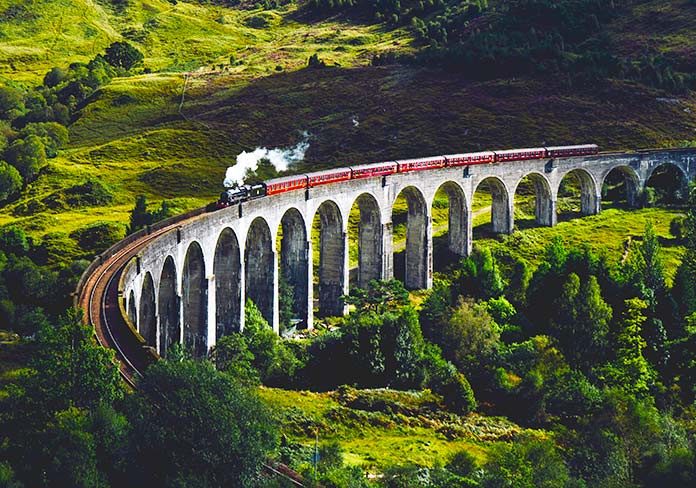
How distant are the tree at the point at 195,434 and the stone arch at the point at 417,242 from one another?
49.1m

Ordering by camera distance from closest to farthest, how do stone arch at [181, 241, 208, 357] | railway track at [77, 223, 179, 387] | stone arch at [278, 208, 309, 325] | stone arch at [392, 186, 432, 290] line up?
railway track at [77, 223, 179, 387] → stone arch at [181, 241, 208, 357] → stone arch at [278, 208, 309, 325] → stone arch at [392, 186, 432, 290]

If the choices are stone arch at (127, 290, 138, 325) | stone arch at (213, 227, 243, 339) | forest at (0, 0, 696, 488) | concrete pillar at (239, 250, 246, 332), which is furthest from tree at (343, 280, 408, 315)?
stone arch at (127, 290, 138, 325)

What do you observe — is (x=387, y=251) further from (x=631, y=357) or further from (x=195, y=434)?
(x=195, y=434)

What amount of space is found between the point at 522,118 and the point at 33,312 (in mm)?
75587

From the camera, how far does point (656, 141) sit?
123 meters

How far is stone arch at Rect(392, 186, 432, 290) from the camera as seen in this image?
92750 millimetres

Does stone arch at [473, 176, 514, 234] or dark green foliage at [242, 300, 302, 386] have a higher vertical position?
stone arch at [473, 176, 514, 234]

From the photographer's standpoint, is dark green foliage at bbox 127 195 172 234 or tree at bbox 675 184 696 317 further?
dark green foliage at bbox 127 195 172 234

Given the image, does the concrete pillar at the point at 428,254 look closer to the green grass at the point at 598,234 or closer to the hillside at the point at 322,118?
the green grass at the point at 598,234

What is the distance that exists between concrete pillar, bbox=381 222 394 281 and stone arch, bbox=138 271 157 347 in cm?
2995

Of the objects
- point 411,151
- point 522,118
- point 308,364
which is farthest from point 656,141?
point 308,364

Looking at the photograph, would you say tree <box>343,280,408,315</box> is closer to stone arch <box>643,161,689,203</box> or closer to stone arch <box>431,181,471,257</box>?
stone arch <box>431,181,471,257</box>

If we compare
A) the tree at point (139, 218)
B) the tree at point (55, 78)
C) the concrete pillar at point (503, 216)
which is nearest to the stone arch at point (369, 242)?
the concrete pillar at point (503, 216)

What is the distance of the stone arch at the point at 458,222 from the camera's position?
96.9 m
